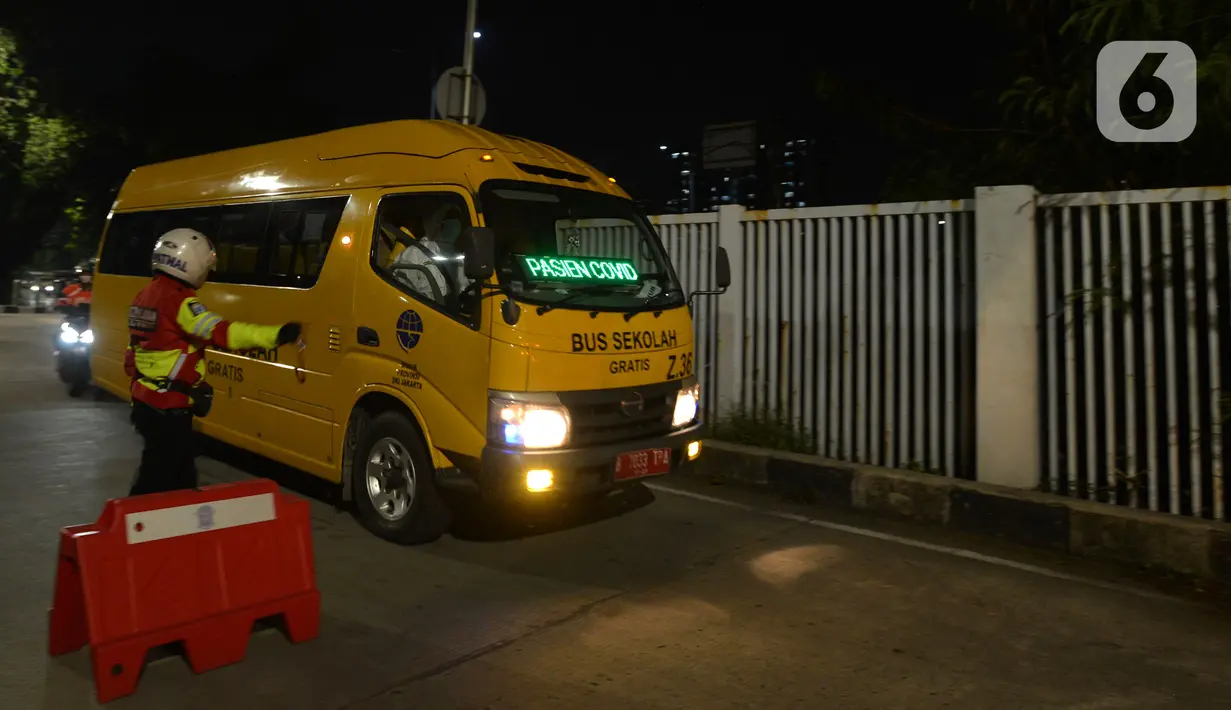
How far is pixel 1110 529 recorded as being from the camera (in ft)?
17.9

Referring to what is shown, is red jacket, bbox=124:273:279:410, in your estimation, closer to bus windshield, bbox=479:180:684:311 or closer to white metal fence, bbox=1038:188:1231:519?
bus windshield, bbox=479:180:684:311

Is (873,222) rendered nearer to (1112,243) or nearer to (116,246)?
(1112,243)

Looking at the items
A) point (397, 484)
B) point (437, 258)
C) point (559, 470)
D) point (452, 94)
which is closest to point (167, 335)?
point (437, 258)

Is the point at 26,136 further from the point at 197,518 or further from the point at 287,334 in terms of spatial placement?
the point at 197,518

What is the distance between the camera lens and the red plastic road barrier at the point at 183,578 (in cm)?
349

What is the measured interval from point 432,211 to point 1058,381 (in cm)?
430

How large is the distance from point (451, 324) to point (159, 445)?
5.24 feet

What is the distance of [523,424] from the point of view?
16.0ft

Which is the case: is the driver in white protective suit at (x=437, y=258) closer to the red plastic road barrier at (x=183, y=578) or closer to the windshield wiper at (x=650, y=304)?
the windshield wiper at (x=650, y=304)

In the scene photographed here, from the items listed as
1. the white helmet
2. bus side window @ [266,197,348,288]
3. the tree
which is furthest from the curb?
the tree

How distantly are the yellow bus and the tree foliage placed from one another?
11.8 feet

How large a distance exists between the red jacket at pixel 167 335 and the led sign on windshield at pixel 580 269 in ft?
5.22

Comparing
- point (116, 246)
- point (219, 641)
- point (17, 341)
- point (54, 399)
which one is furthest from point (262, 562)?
point (17, 341)

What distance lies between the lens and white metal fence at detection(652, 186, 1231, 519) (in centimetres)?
564
